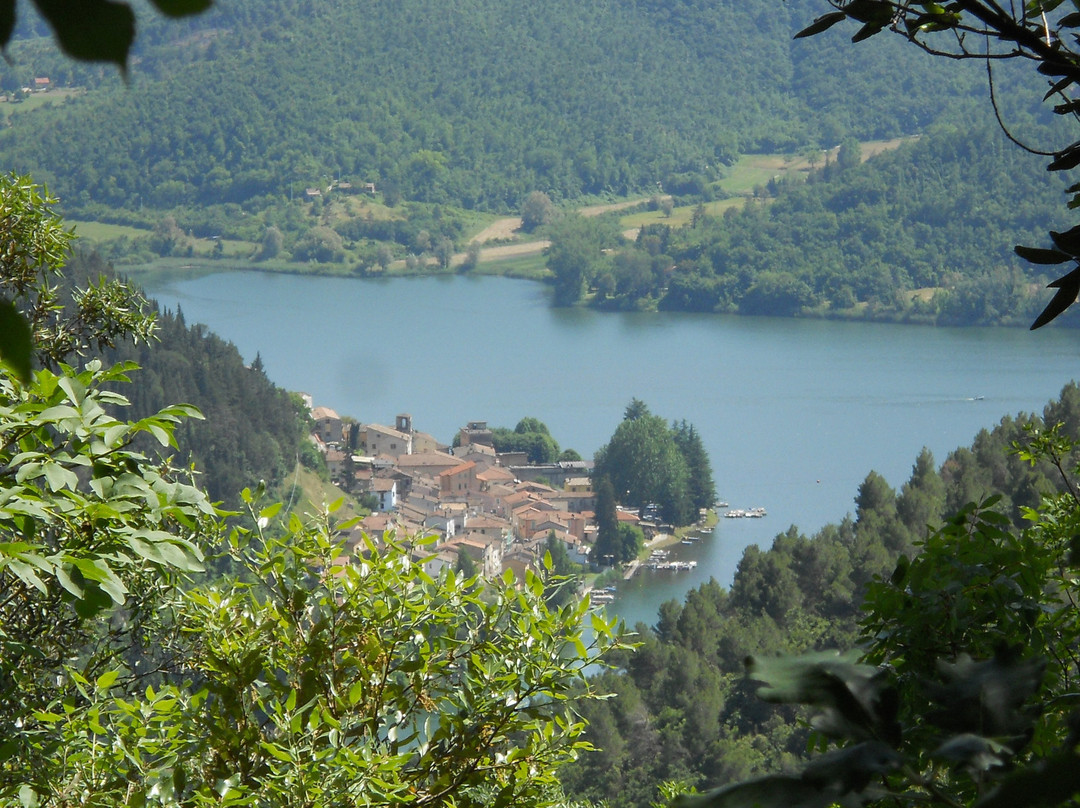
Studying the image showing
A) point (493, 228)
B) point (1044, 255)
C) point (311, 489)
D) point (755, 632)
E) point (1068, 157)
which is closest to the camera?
point (1044, 255)

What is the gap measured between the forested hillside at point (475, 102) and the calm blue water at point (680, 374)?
8.90 meters

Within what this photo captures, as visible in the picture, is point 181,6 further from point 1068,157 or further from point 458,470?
point 458,470

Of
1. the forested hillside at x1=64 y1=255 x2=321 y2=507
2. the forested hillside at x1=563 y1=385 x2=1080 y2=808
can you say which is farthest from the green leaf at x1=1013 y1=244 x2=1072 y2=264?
the forested hillside at x1=64 y1=255 x2=321 y2=507

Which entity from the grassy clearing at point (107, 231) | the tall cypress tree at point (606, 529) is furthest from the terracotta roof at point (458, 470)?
the grassy clearing at point (107, 231)

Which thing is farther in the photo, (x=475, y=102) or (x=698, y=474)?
(x=475, y=102)

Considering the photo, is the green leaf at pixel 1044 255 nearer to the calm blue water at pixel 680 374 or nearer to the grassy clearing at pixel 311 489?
the calm blue water at pixel 680 374

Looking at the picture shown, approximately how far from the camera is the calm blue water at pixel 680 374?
2714 centimetres

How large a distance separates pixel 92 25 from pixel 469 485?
27269 millimetres

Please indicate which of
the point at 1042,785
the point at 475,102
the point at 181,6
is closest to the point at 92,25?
the point at 181,6

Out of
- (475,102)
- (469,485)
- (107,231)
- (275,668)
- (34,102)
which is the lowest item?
(469,485)

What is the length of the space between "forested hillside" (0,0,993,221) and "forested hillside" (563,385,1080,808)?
3720cm

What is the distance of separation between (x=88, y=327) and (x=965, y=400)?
29.6 m

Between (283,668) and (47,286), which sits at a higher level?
(47,286)

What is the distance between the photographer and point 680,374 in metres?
34.4
